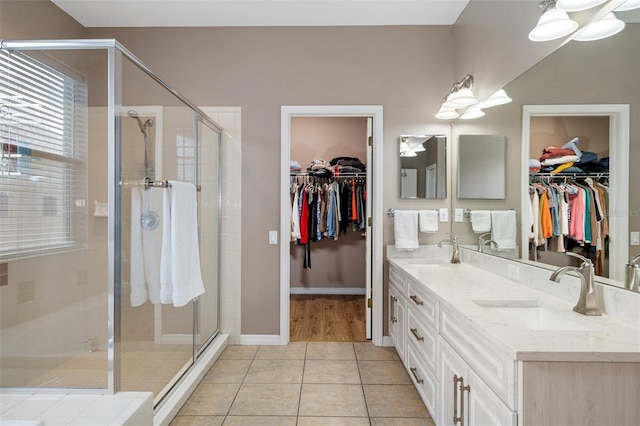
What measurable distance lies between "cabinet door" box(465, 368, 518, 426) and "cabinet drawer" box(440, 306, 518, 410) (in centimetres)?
3

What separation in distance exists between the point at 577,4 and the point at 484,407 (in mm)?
1752

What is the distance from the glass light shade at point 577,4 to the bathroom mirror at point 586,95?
0.14m

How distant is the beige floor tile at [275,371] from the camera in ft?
7.41

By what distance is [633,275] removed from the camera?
1214 mm

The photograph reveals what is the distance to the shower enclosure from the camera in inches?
62.9

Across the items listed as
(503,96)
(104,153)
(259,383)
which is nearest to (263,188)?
(104,153)

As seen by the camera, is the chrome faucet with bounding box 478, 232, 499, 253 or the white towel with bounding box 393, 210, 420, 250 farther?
the white towel with bounding box 393, 210, 420, 250

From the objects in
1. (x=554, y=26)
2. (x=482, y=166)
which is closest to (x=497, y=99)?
(x=482, y=166)

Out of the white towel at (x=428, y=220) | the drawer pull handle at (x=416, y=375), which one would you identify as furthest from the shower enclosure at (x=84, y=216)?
the white towel at (x=428, y=220)

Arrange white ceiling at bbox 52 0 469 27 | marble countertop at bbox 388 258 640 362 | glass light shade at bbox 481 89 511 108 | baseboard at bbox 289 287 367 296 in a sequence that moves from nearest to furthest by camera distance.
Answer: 1. marble countertop at bbox 388 258 640 362
2. glass light shade at bbox 481 89 511 108
3. white ceiling at bbox 52 0 469 27
4. baseboard at bbox 289 287 367 296

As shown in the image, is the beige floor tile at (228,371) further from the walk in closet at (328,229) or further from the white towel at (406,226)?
the white towel at (406,226)

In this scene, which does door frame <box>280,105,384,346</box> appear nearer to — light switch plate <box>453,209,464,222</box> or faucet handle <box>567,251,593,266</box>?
light switch plate <box>453,209,464,222</box>

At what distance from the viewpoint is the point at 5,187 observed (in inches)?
71.5

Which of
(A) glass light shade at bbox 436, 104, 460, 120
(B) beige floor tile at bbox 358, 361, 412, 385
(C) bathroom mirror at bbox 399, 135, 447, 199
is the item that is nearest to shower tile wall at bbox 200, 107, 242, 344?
(B) beige floor tile at bbox 358, 361, 412, 385
